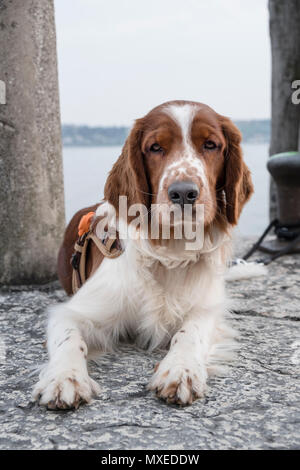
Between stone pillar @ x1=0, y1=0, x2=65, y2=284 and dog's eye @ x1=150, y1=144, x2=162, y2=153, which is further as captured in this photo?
stone pillar @ x1=0, y1=0, x2=65, y2=284

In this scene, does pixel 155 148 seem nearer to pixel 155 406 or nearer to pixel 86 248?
pixel 86 248

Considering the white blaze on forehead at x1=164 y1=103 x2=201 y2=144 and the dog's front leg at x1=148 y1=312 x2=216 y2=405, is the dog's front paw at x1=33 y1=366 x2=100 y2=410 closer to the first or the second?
the dog's front leg at x1=148 y1=312 x2=216 y2=405

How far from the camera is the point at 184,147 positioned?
2498 mm

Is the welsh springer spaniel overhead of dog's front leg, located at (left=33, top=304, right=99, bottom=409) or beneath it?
overhead

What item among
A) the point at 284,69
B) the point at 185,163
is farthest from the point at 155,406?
the point at 284,69

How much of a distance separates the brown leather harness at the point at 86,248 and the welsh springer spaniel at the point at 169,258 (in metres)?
0.08

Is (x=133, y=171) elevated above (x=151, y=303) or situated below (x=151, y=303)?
above

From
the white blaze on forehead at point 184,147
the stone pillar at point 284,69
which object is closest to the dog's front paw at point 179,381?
the white blaze on forehead at point 184,147

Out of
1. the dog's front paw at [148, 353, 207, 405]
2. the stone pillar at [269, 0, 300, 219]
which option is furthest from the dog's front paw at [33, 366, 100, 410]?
the stone pillar at [269, 0, 300, 219]

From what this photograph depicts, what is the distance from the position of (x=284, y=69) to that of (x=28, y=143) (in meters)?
4.76

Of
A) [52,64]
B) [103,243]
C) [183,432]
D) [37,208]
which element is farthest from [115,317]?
[52,64]

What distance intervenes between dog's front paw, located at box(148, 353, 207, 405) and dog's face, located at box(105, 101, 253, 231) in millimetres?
667

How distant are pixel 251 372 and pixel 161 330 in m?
0.50

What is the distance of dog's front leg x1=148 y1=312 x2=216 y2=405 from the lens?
2170 millimetres
